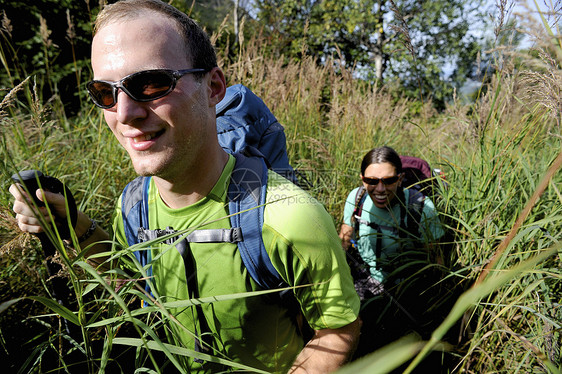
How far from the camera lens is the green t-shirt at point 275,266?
3.42ft

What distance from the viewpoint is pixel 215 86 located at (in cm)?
128

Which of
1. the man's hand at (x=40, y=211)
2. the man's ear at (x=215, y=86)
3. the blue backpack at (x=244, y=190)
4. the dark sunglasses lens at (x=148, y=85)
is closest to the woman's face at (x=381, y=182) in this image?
the blue backpack at (x=244, y=190)

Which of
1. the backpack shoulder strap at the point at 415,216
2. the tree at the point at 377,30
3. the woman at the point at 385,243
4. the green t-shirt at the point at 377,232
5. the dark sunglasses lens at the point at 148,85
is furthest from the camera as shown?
the tree at the point at 377,30

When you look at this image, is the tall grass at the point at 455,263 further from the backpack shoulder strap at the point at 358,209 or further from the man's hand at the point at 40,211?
the backpack shoulder strap at the point at 358,209

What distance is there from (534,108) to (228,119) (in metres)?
1.63

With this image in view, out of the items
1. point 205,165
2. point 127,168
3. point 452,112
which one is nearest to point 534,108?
point 452,112

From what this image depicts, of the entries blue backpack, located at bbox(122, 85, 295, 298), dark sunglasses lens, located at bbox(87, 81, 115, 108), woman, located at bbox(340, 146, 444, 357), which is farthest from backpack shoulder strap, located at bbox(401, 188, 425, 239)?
dark sunglasses lens, located at bbox(87, 81, 115, 108)

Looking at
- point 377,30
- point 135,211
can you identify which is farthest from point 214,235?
point 377,30

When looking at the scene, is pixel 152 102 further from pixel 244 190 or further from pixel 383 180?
pixel 383 180

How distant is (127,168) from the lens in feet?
7.16

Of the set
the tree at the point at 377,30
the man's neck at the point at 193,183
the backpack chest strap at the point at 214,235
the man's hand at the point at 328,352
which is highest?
the tree at the point at 377,30

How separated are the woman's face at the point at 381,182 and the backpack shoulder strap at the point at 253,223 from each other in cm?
174

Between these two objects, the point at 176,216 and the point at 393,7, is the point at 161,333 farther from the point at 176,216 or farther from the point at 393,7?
the point at 393,7

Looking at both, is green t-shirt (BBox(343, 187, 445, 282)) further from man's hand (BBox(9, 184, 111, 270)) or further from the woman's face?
man's hand (BBox(9, 184, 111, 270))
